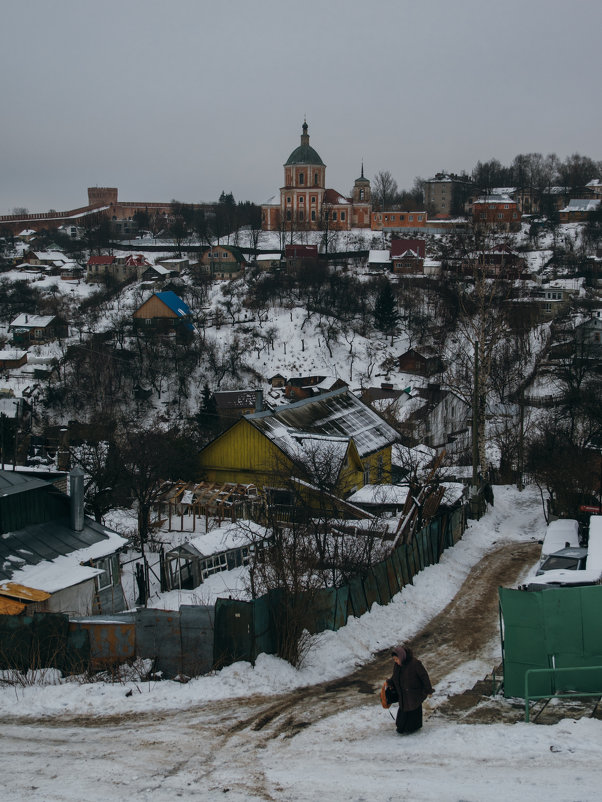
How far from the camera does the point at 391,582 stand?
535 inches

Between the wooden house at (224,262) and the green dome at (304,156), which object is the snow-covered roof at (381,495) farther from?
the green dome at (304,156)

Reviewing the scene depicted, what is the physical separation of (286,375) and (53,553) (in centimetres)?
3821

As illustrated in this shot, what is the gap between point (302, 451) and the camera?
70.5ft

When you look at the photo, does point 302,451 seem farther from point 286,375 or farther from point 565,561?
point 286,375

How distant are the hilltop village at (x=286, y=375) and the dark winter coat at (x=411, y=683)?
3.35 meters

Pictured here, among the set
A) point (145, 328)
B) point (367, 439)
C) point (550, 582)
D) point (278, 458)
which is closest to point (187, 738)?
point (550, 582)

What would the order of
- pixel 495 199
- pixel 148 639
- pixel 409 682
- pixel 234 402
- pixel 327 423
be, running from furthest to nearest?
pixel 495 199
pixel 234 402
pixel 327 423
pixel 148 639
pixel 409 682

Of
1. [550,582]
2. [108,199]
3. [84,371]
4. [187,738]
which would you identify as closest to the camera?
[187,738]

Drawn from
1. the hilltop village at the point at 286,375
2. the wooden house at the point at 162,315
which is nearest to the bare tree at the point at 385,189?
the hilltop village at the point at 286,375

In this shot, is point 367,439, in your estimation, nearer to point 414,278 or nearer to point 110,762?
point 110,762

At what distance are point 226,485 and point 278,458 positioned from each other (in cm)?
179

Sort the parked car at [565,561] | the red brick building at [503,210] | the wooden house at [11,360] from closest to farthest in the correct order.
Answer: the parked car at [565,561], the wooden house at [11,360], the red brick building at [503,210]

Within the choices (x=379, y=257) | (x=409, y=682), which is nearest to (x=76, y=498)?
(x=409, y=682)

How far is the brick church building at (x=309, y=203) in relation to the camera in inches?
3167
